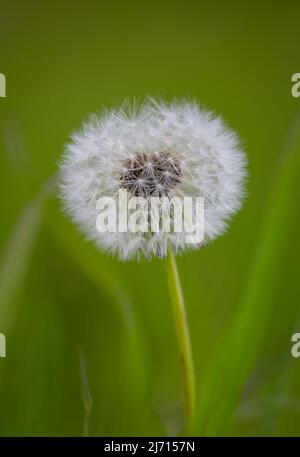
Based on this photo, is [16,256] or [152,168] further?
[16,256]

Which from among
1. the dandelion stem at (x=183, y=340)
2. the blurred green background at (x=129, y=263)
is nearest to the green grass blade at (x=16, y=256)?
the blurred green background at (x=129, y=263)

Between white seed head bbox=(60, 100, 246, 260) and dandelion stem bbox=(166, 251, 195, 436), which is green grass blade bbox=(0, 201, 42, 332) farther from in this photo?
dandelion stem bbox=(166, 251, 195, 436)

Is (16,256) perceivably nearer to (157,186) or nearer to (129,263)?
(129,263)

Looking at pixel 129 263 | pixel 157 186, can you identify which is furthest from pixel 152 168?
pixel 129 263

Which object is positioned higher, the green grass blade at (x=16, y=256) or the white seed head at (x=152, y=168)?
the white seed head at (x=152, y=168)

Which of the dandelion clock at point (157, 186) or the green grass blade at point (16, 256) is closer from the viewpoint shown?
the dandelion clock at point (157, 186)

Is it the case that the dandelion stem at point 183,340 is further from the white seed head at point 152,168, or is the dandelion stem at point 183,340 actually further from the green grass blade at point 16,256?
the green grass blade at point 16,256

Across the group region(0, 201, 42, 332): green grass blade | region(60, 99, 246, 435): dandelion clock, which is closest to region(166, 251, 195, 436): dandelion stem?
region(60, 99, 246, 435): dandelion clock
